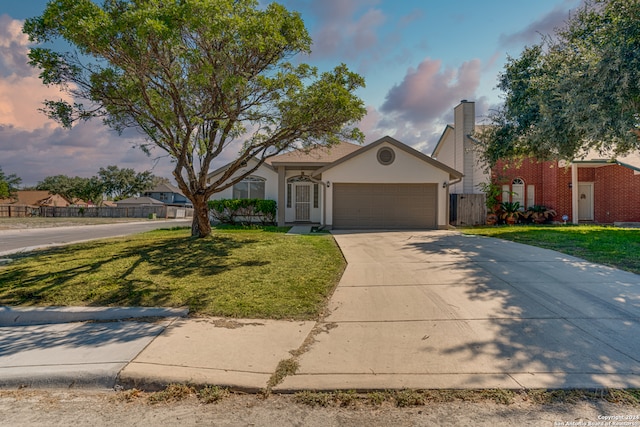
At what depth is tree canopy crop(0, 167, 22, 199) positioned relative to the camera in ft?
202

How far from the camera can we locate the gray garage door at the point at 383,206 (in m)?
16.6

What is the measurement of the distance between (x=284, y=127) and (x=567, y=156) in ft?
34.6

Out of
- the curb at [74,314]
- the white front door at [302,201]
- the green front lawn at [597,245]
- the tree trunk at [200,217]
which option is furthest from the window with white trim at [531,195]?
the curb at [74,314]

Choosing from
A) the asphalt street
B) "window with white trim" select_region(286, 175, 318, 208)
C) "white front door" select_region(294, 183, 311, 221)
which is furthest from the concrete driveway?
"window with white trim" select_region(286, 175, 318, 208)

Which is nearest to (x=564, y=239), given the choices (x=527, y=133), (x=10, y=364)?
(x=527, y=133)

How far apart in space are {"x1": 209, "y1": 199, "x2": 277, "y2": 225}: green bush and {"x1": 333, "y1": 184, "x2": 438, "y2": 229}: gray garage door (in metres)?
3.96

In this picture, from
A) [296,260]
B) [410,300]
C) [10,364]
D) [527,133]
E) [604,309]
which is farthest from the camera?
[527,133]

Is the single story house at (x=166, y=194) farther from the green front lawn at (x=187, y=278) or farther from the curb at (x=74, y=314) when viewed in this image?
the curb at (x=74, y=314)

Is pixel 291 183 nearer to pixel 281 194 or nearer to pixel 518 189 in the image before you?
pixel 281 194

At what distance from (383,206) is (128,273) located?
38.2ft

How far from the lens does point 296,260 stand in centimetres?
856

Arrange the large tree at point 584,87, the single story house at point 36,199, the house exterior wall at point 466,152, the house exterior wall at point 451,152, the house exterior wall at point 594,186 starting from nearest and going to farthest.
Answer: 1. the large tree at point 584,87
2. the house exterior wall at point 594,186
3. the house exterior wall at point 466,152
4. the house exterior wall at point 451,152
5. the single story house at point 36,199

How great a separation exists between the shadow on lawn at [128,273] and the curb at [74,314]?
27cm

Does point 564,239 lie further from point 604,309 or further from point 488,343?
point 488,343
